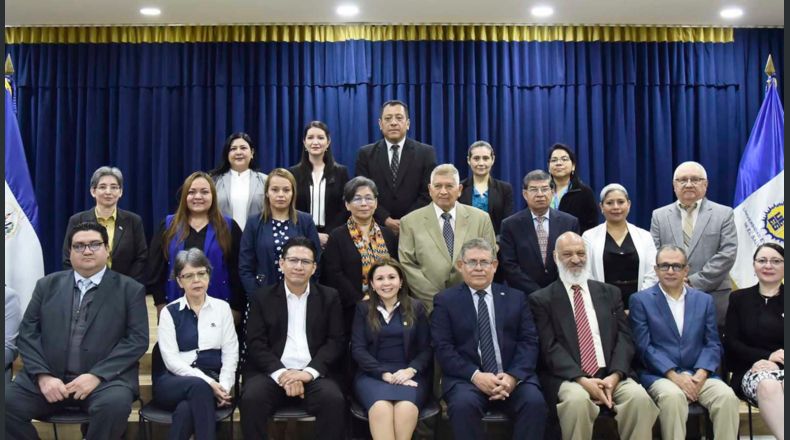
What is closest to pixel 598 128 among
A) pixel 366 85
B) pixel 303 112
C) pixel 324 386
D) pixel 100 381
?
pixel 366 85

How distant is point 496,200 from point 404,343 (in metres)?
1.32

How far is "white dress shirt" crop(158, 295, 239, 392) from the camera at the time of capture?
3.95 m

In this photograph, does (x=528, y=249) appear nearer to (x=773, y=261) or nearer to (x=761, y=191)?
(x=773, y=261)

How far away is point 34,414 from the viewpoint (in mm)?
3740

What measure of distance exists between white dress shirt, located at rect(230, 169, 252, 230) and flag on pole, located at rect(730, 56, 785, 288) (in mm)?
3705

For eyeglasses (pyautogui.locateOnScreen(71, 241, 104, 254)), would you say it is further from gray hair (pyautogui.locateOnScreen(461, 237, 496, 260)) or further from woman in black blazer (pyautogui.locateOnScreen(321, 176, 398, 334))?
gray hair (pyautogui.locateOnScreen(461, 237, 496, 260))

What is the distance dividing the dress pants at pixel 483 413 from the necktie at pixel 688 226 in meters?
1.53

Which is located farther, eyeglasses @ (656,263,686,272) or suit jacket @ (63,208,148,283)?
suit jacket @ (63,208,148,283)

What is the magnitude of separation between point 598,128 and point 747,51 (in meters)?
1.69

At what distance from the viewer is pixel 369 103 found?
768 centimetres

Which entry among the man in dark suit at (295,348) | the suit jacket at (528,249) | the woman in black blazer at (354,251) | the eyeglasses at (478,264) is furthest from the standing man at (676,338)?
the man in dark suit at (295,348)

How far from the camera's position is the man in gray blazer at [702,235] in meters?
4.59

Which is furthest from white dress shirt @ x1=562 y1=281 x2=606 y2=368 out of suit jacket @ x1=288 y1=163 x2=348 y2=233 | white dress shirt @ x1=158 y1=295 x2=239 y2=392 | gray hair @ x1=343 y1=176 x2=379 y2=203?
white dress shirt @ x1=158 y1=295 x2=239 y2=392

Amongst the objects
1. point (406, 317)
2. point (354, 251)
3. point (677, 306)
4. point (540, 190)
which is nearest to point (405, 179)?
point (354, 251)
